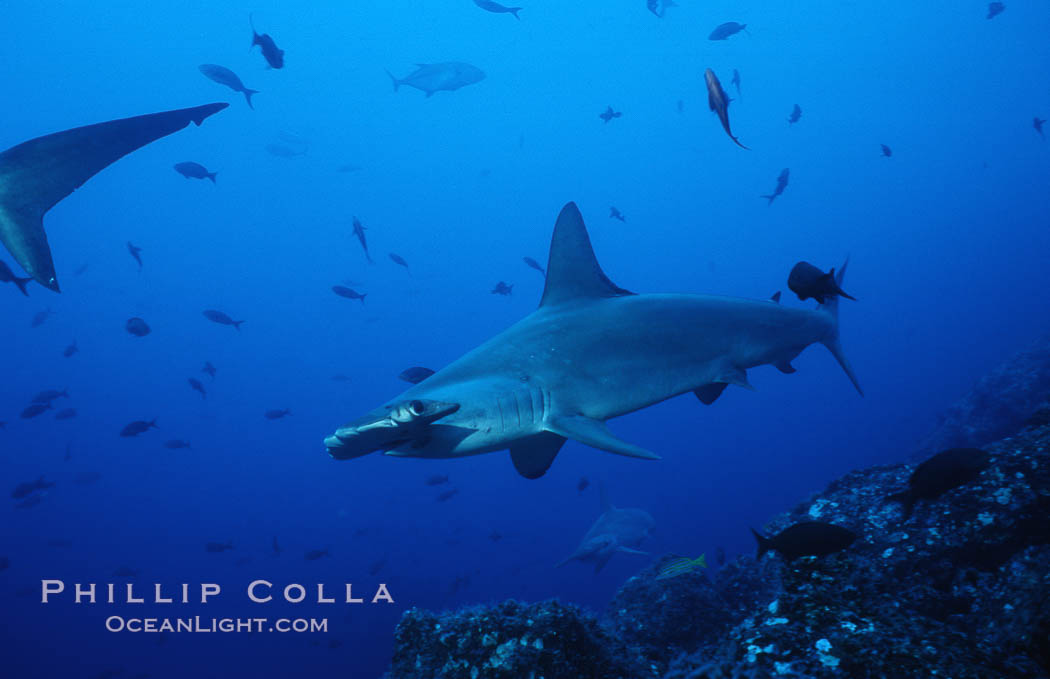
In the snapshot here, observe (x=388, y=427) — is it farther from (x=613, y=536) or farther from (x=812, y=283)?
(x=613, y=536)

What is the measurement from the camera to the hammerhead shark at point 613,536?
1155 centimetres

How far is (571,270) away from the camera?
3998 mm

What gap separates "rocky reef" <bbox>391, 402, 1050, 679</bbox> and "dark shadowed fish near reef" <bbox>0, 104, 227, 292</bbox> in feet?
8.90

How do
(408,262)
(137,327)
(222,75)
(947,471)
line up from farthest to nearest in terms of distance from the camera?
(408,262)
(137,327)
(222,75)
(947,471)

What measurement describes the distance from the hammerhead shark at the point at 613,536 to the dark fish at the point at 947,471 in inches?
331

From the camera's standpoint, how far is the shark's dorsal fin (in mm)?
3994

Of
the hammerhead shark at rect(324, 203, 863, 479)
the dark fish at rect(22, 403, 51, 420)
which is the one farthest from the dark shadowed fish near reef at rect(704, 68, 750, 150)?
the dark fish at rect(22, 403, 51, 420)

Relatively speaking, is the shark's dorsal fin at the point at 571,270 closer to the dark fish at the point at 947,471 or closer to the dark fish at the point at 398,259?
the dark fish at the point at 947,471

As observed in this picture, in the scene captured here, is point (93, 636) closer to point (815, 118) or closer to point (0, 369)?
point (0, 369)

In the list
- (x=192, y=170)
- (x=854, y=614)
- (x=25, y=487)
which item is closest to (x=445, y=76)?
(x=192, y=170)

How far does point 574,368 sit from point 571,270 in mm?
913

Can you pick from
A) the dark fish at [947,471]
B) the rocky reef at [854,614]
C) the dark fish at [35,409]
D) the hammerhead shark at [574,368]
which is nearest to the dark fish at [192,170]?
the dark fish at [35,409]

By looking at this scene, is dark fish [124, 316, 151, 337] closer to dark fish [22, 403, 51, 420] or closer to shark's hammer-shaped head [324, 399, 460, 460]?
dark fish [22, 403, 51, 420]

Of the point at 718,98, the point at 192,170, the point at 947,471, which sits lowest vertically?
the point at 947,471
